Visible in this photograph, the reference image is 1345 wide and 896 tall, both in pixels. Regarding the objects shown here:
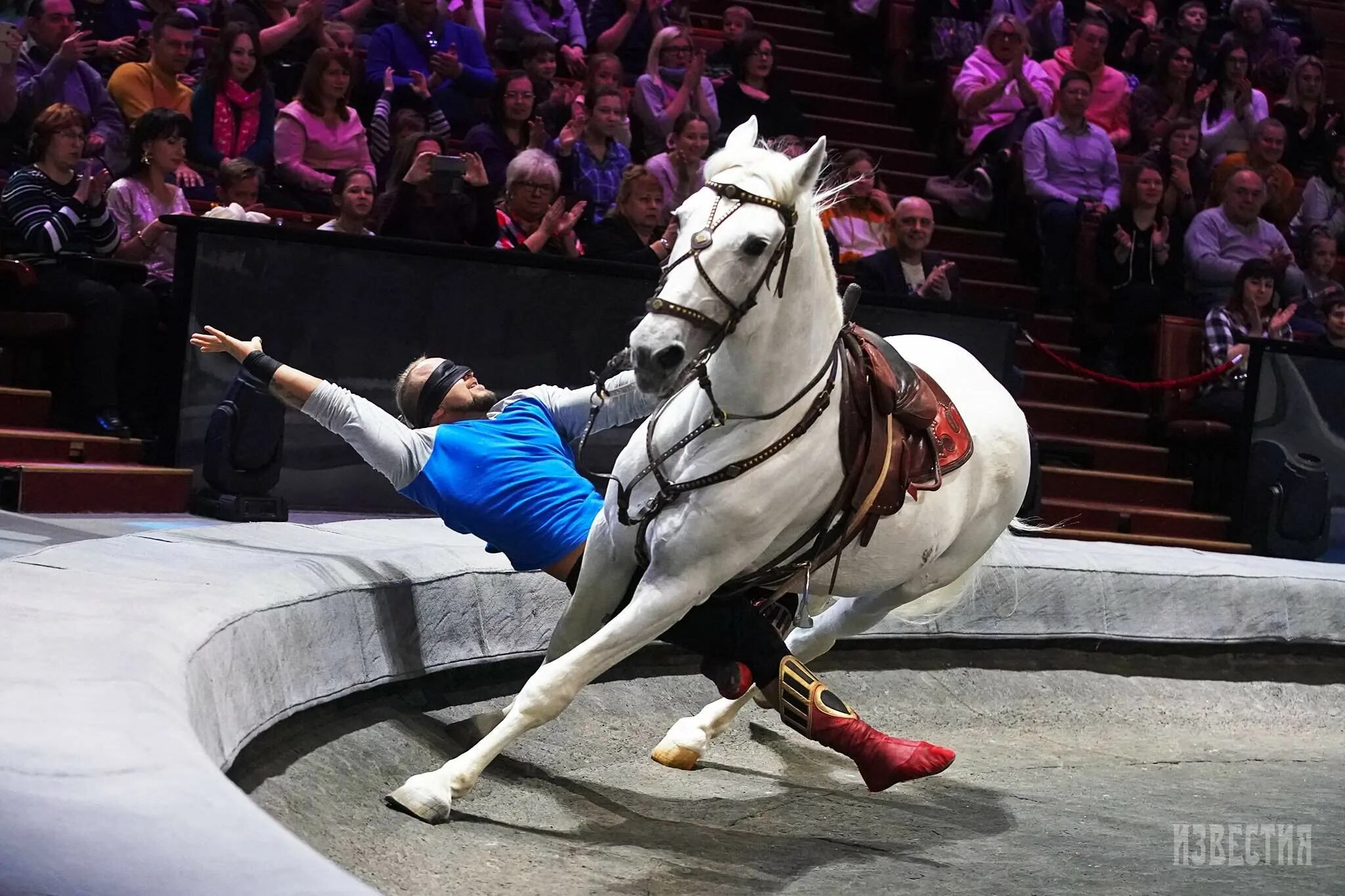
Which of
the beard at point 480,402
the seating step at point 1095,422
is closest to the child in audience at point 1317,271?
the seating step at point 1095,422

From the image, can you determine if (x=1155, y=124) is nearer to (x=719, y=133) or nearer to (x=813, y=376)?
(x=719, y=133)

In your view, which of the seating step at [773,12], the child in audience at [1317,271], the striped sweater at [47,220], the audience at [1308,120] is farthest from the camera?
the seating step at [773,12]

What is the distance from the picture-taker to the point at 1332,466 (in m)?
9.09

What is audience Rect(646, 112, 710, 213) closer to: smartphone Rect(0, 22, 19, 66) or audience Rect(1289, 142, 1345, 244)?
smartphone Rect(0, 22, 19, 66)

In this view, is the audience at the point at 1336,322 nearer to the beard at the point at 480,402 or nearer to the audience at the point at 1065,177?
the audience at the point at 1065,177

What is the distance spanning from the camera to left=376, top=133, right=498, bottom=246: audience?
7781 millimetres

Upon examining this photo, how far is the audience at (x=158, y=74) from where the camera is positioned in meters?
8.43

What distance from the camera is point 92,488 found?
6.68 metres

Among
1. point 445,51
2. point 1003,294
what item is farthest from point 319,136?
point 1003,294

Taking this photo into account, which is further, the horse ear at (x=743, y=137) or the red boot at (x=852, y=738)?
the red boot at (x=852, y=738)

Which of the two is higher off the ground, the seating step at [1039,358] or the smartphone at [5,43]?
the smartphone at [5,43]

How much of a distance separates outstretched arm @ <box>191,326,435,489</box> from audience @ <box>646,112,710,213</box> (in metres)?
4.54

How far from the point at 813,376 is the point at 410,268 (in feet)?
12.5

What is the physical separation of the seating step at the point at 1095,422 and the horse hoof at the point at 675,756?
6.21 metres
